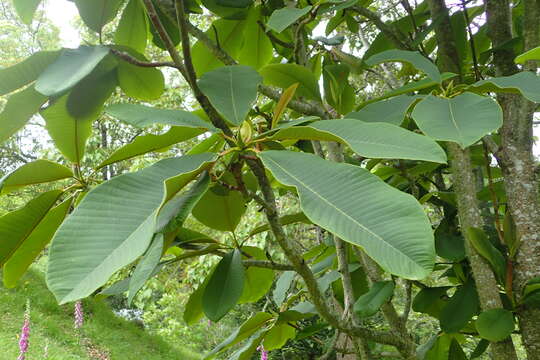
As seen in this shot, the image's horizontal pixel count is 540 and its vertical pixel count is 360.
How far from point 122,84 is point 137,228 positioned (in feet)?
1.15

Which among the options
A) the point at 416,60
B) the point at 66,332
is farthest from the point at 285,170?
the point at 66,332

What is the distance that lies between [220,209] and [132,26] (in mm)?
346

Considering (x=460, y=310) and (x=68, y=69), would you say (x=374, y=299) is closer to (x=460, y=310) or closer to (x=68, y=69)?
(x=460, y=310)

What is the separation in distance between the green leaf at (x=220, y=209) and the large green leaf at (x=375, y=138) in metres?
0.29

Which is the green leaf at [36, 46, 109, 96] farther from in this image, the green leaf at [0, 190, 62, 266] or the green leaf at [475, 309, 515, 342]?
the green leaf at [475, 309, 515, 342]

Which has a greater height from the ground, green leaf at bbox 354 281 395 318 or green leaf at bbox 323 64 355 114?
green leaf at bbox 323 64 355 114

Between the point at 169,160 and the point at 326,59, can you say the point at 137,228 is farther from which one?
the point at 326,59

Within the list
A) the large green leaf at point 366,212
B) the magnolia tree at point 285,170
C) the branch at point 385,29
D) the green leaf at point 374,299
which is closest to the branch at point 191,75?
the magnolia tree at point 285,170

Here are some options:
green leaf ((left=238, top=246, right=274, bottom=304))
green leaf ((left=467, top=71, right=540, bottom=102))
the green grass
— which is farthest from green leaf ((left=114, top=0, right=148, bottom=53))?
the green grass

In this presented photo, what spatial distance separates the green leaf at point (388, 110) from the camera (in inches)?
21.3

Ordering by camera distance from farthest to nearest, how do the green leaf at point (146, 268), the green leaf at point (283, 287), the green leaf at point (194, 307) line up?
the green leaf at point (283, 287), the green leaf at point (194, 307), the green leaf at point (146, 268)

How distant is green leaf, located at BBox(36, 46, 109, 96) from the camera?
1.42ft

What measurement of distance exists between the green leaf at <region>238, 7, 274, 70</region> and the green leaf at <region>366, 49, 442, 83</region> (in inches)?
15.1

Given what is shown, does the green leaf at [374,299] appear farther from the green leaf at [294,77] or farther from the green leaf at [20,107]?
the green leaf at [20,107]
